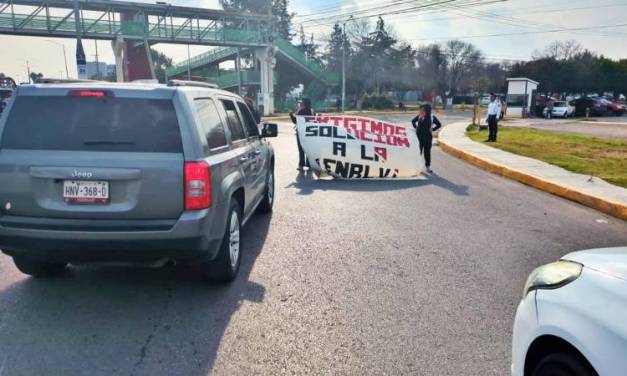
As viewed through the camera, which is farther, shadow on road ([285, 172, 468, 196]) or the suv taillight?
shadow on road ([285, 172, 468, 196])

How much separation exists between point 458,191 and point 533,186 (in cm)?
179

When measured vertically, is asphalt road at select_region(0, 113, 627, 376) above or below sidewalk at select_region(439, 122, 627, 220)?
below

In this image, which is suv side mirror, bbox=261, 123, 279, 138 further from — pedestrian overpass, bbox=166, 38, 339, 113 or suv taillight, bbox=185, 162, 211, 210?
pedestrian overpass, bbox=166, 38, 339, 113

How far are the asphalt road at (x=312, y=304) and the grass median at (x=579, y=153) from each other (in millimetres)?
4056

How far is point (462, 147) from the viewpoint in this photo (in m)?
16.7

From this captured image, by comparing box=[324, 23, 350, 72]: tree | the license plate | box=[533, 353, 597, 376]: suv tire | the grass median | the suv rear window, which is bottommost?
the grass median

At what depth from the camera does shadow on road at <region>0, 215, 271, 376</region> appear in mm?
3340

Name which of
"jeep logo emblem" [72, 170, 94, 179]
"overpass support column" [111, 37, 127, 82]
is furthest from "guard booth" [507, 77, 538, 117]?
"jeep logo emblem" [72, 170, 94, 179]

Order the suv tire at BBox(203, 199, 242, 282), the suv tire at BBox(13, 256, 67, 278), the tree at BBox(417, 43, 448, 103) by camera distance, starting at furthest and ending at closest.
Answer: the tree at BBox(417, 43, 448, 103) < the suv tire at BBox(13, 256, 67, 278) < the suv tire at BBox(203, 199, 242, 282)

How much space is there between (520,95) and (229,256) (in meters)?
41.4

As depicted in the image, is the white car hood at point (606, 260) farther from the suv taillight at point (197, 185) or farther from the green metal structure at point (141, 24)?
the green metal structure at point (141, 24)

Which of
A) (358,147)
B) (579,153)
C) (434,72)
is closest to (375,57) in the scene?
(434,72)

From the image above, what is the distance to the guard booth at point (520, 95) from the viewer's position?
3962cm

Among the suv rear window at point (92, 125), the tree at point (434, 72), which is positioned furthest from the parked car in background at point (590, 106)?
the suv rear window at point (92, 125)
